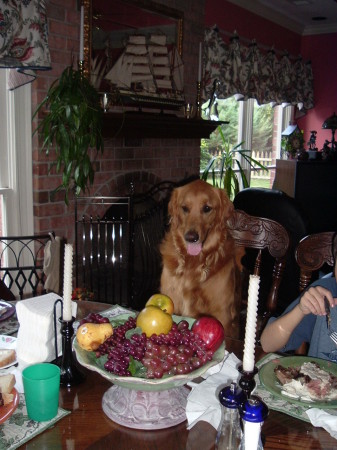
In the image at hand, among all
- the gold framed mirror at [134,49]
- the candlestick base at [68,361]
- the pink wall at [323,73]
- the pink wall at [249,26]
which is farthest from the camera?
the pink wall at [323,73]

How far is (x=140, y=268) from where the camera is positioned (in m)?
3.15

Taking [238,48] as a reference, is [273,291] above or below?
below

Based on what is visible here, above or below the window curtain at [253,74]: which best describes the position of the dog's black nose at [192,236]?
below

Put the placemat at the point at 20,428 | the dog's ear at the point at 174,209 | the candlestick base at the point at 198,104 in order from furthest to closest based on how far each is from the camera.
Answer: the candlestick base at the point at 198,104 → the dog's ear at the point at 174,209 → the placemat at the point at 20,428

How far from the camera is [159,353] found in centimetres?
96

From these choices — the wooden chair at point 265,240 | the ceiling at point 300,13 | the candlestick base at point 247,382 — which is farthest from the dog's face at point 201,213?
the ceiling at point 300,13

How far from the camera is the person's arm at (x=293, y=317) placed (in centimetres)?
125

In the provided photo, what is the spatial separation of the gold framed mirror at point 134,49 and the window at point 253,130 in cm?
92

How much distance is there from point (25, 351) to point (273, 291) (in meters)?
0.96

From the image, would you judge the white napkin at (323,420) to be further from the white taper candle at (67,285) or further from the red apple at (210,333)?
the white taper candle at (67,285)

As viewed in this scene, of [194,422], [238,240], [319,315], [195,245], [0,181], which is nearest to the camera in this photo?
[194,422]

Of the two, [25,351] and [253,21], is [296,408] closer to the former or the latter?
[25,351]

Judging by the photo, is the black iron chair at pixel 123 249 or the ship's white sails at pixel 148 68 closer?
the black iron chair at pixel 123 249

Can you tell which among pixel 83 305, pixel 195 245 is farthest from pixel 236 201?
pixel 83 305
